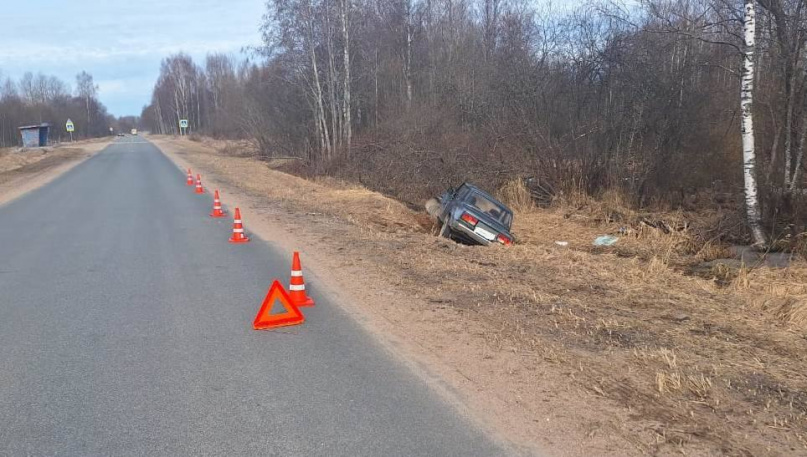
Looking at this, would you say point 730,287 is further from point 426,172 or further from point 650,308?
point 426,172

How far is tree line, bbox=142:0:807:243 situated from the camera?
11.7 meters

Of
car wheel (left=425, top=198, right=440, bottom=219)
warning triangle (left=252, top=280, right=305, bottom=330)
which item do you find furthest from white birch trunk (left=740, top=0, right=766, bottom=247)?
warning triangle (left=252, top=280, right=305, bottom=330)

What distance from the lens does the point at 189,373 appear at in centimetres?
457

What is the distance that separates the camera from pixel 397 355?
5.01 meters

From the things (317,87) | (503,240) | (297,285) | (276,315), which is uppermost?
(317,87)

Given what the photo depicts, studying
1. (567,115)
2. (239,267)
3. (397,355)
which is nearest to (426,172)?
(567,115)

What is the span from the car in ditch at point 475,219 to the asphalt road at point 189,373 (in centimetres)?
446

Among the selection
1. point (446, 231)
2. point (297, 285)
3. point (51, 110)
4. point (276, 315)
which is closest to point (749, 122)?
point (446, 231)

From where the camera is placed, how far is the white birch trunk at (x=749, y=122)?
976 cm

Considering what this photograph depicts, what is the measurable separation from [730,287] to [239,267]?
6692 millimetres

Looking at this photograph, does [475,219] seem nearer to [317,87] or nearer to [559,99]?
[559,99]

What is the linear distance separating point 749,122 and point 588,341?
7.21 meters

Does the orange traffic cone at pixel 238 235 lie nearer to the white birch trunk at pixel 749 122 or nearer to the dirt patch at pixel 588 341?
the dirt patch at pixel 588 341

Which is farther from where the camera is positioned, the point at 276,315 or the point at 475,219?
the point at 475,219
